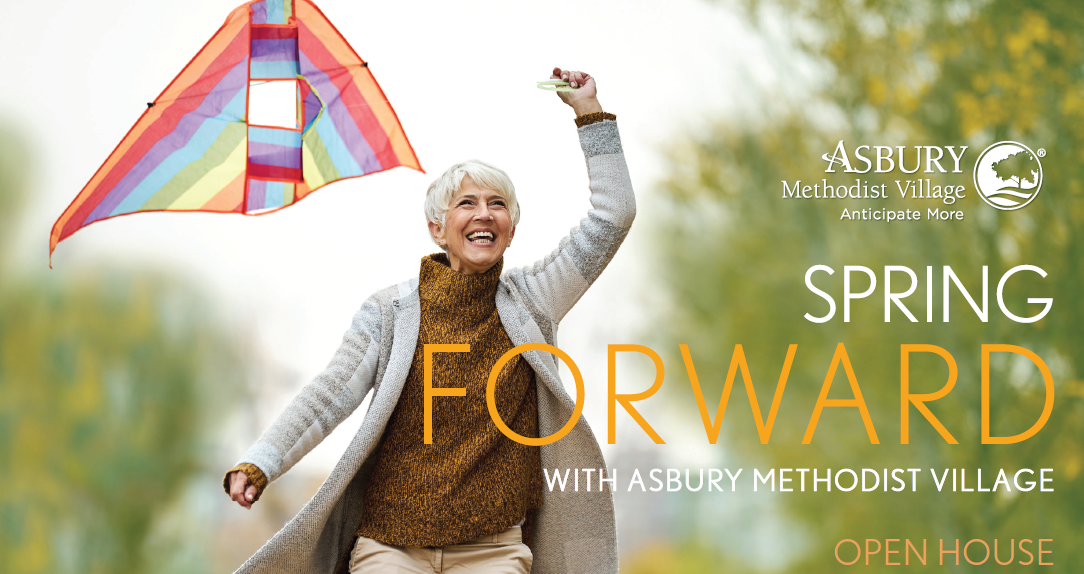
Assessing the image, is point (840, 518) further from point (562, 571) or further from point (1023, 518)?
point (562, 571)

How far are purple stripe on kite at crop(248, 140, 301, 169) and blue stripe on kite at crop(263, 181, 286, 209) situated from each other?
4 centimetres

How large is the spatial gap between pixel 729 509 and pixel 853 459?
0.39 metres

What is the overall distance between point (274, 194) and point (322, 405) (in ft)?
2.53

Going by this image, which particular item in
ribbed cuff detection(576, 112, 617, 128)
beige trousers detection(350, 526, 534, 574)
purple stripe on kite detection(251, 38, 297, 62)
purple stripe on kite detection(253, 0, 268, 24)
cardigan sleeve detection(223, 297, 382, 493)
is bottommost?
beige trousers detection(350, 526, 534, 574)

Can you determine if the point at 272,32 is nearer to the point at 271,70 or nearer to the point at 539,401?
the point at 271,70

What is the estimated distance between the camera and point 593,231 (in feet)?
4.77

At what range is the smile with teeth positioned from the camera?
4.75 feet

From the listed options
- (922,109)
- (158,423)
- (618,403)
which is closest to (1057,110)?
(922,109)

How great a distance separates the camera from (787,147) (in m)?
2.71

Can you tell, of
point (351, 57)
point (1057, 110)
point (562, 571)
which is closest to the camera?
point (562, 571)

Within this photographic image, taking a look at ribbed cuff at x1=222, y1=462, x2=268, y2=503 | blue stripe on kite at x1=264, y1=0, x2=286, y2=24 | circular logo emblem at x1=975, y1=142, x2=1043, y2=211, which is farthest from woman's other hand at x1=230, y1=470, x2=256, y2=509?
circular logo emblem at x1=975, y1=142, x2=1043, y2=211

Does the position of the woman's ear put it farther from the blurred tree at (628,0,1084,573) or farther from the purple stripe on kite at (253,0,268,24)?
the blurred tree at (628,0,1084,573)

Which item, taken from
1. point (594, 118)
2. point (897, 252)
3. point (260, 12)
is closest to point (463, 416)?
point (594, 118)

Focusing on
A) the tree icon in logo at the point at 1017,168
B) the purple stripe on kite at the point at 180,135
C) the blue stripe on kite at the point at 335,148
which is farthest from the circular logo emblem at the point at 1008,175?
the purple stripe on kite at the point at 180,135
